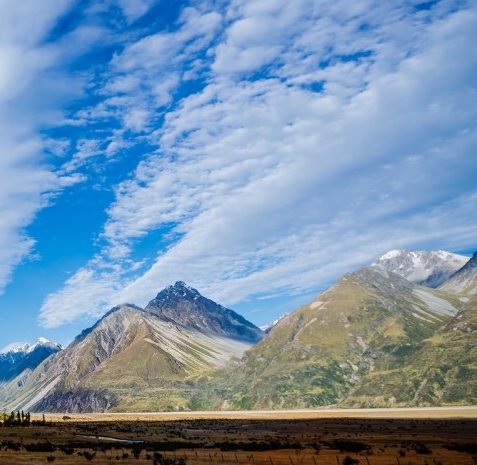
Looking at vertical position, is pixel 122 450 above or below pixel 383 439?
above

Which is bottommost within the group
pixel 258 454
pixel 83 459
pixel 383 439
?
pixel 383 439

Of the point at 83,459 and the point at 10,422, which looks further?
the point at 10,422

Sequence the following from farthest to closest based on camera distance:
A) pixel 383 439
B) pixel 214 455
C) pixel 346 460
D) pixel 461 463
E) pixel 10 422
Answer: pixel 10 422, pixel 383 439, pixel 214 455, pixel 346 460, pixel 461 463

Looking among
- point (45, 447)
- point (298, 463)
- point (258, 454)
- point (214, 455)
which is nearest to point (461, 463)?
point (298, 463)

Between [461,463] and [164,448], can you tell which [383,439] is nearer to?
[461,463]

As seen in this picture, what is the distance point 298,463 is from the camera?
62.0m

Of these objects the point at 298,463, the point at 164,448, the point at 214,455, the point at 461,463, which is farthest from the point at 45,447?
the point at 461,463

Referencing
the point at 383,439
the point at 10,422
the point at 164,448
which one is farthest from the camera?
the point at 10,422

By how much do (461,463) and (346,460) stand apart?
13.9 metres

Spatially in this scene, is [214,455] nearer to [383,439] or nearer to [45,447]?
[45,447]

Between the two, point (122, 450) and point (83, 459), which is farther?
point (122, 450)

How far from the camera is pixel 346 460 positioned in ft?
204

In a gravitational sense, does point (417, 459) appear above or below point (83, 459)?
below

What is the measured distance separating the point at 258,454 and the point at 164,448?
17.3 metres
